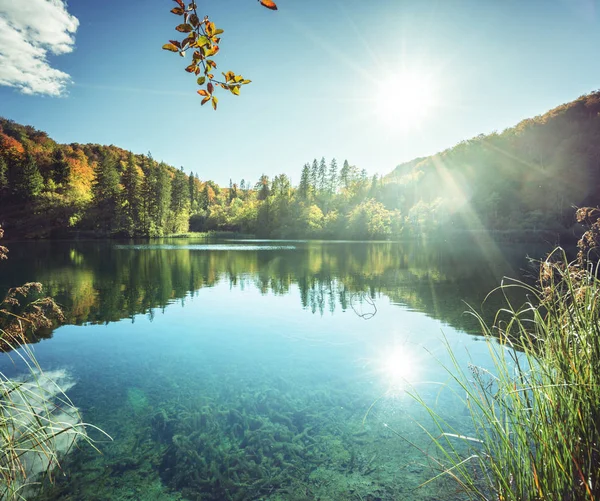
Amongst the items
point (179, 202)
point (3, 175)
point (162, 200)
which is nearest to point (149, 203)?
point (162, 200)

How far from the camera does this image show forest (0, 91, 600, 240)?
64.8 meters

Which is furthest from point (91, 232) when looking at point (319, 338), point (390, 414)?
point (390, 414)

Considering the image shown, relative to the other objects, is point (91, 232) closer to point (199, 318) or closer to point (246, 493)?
point (199, 318)

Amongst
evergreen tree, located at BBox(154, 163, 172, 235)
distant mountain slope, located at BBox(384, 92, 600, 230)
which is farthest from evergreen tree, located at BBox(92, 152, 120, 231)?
distant mountain slope, located at BBox(384, 92, 600, 230)

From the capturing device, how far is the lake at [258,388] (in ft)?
14.2

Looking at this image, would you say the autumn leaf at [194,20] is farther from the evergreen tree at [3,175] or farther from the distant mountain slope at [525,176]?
the evergreen tree at [3,175]

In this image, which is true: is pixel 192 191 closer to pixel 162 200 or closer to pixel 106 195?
pixel 162 200

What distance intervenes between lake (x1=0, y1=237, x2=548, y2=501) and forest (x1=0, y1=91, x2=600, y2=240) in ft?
189

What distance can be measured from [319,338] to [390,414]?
4576 millimetres

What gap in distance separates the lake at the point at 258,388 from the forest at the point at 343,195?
189ft

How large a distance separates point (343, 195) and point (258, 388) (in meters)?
89.6

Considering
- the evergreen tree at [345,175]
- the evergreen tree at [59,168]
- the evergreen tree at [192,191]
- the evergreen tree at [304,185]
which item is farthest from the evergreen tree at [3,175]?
the evergreen tree at [345,175]

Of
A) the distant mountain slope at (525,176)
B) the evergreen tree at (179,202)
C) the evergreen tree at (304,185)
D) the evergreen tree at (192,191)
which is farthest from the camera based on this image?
the evergreen tree at (192,191)

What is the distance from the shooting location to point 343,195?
9356 cm
